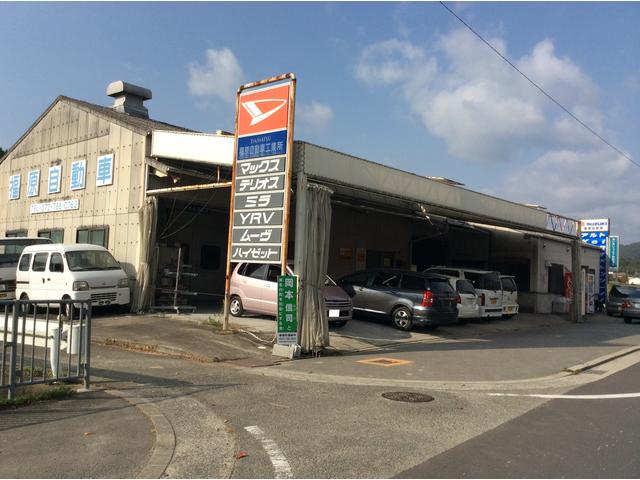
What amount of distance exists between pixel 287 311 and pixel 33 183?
51.6 ft

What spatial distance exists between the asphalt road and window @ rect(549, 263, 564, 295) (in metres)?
21.2

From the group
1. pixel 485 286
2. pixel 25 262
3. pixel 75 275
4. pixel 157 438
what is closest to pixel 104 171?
pixel 25 262

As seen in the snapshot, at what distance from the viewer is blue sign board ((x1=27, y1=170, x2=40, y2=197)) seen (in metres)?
21.4

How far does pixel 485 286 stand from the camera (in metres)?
19.1

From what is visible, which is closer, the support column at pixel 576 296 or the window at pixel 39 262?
the window at pixel 39 262

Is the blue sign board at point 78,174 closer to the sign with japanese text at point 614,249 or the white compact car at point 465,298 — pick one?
the white compact car at point 465,298

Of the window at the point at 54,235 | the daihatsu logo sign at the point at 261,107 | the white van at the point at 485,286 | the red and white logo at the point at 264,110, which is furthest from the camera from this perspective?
the window at the point at 54,235

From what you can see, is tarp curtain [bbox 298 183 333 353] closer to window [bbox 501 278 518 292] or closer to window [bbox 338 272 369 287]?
window [bbox 338 272 369 287]

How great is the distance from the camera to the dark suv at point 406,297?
14961 mm

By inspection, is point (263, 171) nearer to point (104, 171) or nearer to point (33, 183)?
point (104, 171)

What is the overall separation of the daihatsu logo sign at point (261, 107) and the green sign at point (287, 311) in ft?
12.1

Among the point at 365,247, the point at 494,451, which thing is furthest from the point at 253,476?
the point at 365,247

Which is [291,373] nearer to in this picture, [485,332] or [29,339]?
[29,339]

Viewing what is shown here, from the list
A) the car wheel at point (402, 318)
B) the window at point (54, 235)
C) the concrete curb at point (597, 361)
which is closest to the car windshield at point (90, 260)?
the window at point (54, 235)
